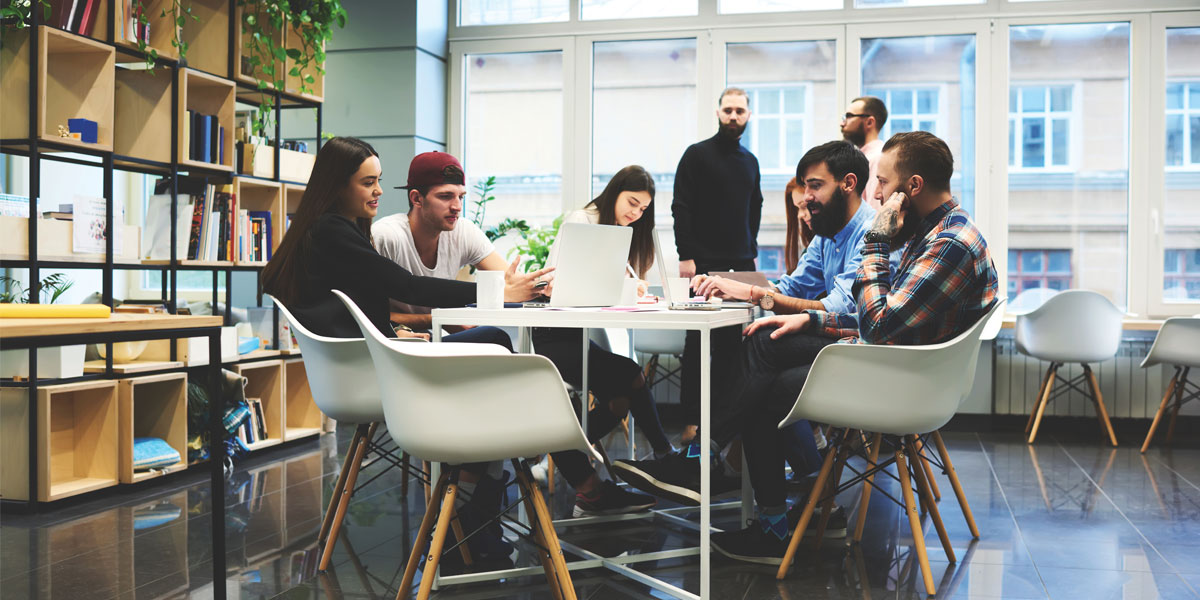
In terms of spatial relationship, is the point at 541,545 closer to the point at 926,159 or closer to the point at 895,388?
the point at 895,388

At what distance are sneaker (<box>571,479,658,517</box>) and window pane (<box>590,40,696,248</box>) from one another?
3072mm

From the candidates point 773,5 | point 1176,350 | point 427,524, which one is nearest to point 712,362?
point 427,524

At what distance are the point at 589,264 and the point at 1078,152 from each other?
172 inches

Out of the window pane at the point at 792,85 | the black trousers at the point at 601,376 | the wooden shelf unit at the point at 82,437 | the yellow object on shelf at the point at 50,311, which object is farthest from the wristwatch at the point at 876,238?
the window pane at the point at 792,85

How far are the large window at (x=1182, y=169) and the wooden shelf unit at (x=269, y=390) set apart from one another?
201 inches

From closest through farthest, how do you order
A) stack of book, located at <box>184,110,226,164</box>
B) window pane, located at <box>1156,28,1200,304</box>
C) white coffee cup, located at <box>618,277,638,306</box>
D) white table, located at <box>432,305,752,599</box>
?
1. white table, located at <box>432,305,752,599</box>
2. white coffee cup, located at <box>618,277,638,306</box>
3. stack of book, located at <box>184,110,226,164</box>
4. window pane, located at <box>1156,28,1200,304</box>

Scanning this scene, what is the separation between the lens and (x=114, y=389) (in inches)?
141

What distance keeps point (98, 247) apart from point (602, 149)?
3358 mm

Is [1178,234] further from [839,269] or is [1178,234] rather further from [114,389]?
[114,389]

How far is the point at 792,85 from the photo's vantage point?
5.89m

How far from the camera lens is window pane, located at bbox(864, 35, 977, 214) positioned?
5664mm

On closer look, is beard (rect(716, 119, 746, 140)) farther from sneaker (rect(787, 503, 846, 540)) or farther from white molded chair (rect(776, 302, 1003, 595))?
white molded chair (rect(776, 302, 1003, 595))

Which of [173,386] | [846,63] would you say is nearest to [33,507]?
[173,386]

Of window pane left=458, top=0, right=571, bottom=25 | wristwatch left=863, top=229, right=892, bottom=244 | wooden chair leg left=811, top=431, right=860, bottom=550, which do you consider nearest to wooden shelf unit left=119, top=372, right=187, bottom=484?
wooden chair leg left=811, top=431, right=860, bottom=550
